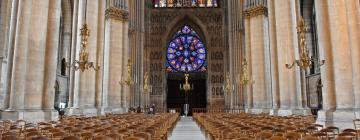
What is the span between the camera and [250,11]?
3075cm

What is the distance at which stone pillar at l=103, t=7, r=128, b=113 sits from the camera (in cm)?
3044

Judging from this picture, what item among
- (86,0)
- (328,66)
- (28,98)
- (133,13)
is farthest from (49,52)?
(133,13)

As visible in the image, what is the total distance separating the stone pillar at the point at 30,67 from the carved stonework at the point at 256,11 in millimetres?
19203

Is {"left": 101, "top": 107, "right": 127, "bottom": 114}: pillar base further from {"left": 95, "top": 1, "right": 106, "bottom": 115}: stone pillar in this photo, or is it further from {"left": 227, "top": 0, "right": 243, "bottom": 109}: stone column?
{"left": 227, "top": 0, "right": 243, "bottom": 109}: stone column

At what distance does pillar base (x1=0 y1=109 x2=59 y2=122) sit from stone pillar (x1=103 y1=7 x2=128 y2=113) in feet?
45.9

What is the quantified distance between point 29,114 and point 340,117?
41.6 feet

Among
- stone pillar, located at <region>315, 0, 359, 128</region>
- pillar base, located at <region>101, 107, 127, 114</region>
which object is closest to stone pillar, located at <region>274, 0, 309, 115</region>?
stone pillar, located at <region>315, 0, 359, 128</region>

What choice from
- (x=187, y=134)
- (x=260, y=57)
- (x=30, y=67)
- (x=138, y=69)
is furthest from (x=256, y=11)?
(x=30, y=67)

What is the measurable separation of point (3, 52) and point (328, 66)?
2082 cm

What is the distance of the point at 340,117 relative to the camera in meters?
12.9

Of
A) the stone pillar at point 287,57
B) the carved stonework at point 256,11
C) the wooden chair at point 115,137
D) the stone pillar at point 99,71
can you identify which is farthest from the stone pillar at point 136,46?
the wooden chair at point 115,137

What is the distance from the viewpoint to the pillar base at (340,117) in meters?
12.6

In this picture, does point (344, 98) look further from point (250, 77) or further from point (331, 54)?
point (250, 77)

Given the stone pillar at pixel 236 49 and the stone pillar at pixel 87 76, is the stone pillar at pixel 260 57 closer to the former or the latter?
the stone pillar at pixel 236 49
